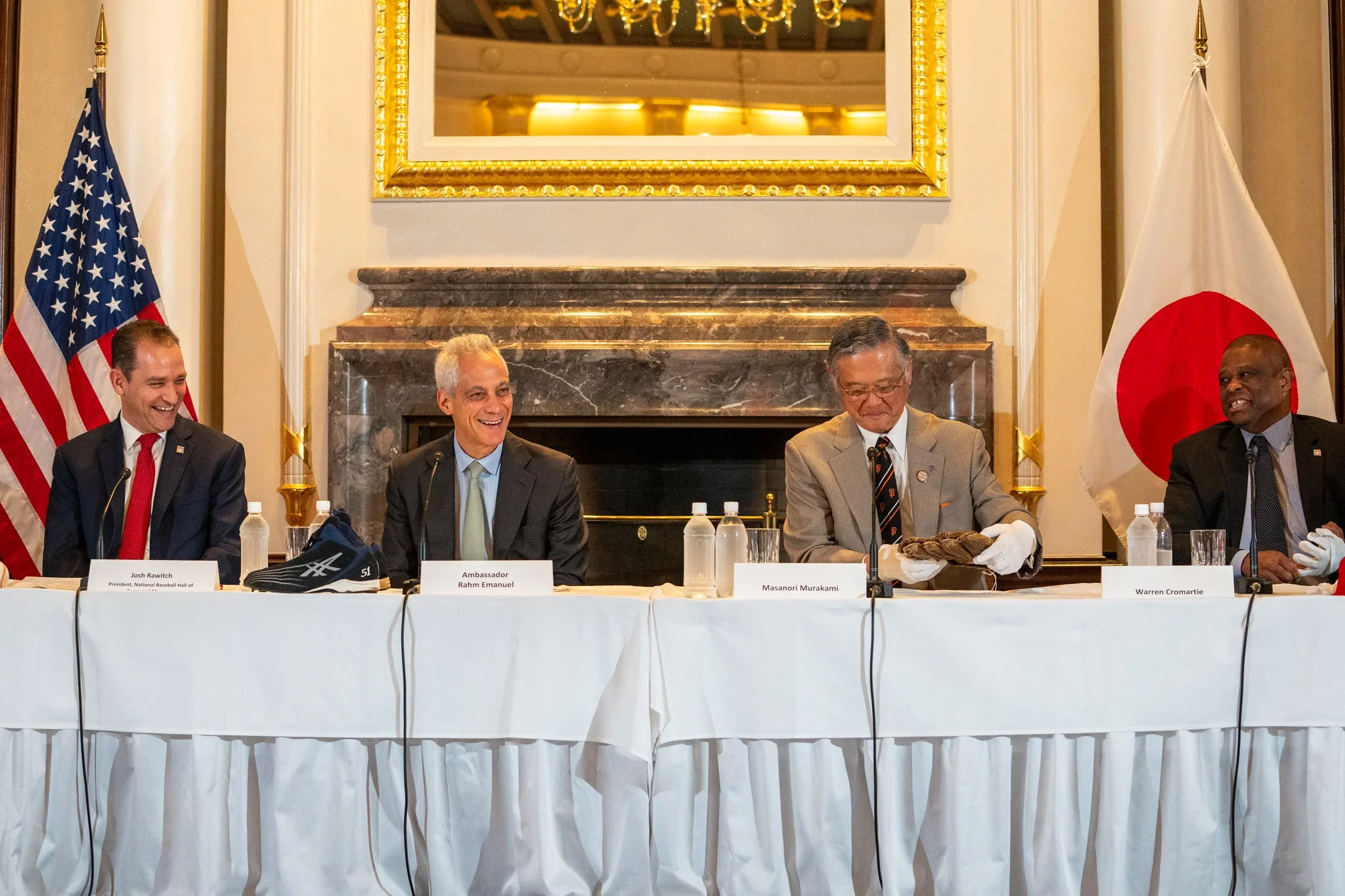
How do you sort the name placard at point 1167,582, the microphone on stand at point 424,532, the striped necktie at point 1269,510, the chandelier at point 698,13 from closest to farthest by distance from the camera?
the name placard at point 1167,582
the microphone on stand at point 424,532
the striped necktie at point 1269,510
the chandelier at point 698,13

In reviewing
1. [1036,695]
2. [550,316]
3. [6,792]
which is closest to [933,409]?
[550,316]

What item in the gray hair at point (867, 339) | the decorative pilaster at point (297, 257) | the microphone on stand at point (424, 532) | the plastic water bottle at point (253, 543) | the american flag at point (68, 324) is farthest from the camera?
the decorative pilaster at point (297, 257)

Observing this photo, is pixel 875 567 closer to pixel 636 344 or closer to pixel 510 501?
pixel 510 501

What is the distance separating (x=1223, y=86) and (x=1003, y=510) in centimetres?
241

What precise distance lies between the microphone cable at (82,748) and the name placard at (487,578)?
0.63 m

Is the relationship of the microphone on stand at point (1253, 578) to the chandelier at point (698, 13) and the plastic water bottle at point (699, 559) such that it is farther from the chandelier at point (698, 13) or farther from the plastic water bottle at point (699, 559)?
the chandelier at point (698, 13)

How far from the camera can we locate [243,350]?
4.66 metres

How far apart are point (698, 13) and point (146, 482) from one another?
9.34 feet

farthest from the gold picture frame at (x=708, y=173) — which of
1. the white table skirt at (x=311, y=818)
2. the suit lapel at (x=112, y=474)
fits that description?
the white table skirt at (x=311, y=818)

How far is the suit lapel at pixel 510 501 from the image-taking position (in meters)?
2.97

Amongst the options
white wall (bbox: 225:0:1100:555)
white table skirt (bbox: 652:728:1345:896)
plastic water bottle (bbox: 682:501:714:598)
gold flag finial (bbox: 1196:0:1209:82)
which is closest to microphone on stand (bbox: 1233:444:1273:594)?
white table skirt (bbox: 652:728:1345:896)

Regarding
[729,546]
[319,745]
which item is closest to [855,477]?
[729,546]

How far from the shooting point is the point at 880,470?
9.52ft

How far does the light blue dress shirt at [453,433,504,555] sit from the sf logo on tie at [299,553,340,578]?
2.17 feet
